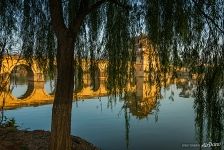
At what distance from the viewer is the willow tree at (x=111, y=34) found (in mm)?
4039

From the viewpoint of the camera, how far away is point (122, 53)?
4598mm

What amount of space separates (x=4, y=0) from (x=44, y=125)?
12.2 meters

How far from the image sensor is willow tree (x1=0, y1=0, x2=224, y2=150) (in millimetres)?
4039

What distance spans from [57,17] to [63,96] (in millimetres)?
975

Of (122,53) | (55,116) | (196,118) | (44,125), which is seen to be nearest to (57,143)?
(55,116)

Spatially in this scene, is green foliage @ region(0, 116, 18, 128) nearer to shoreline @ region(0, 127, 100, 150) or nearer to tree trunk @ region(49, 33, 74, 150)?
shoreline @ region(0, 127, 100, 150)

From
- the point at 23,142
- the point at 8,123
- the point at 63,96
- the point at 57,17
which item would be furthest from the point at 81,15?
the point at 8,123

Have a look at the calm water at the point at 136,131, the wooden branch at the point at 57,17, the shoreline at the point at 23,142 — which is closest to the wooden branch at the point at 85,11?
the wooden branch at the point at 57,17

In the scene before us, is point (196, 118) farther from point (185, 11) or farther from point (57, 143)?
point (57, 143)

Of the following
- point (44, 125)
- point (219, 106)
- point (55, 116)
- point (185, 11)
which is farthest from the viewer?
point (44, 125)

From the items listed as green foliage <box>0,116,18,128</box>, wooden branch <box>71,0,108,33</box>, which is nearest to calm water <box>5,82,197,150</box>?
green foliage <box>0,116,18,128</box>

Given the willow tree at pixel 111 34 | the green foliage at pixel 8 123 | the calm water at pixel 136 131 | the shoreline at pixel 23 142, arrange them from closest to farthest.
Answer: the willow tree at pixel 111 34 → the shoreline at pixel 23 142 → the green foliage at pixel 8 123 → the calm water at pixel 136 131

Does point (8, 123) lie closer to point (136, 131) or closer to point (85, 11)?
point (85, 11)

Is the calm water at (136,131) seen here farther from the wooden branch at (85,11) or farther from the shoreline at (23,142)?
the wooden branch at (85,11)
